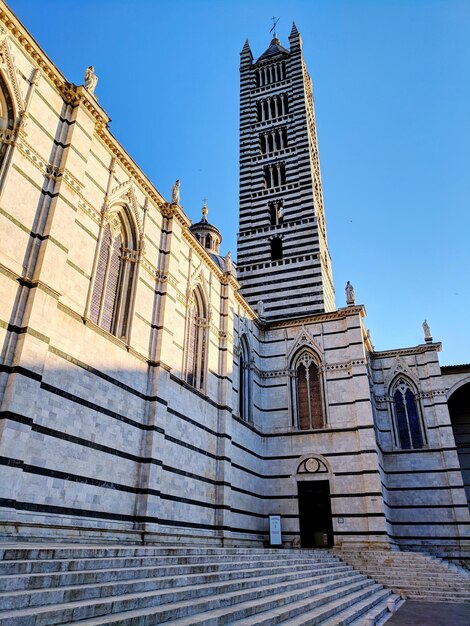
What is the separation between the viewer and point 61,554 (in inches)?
236

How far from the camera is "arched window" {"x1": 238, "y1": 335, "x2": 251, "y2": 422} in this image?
20.5 m

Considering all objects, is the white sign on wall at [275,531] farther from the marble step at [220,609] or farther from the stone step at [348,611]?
the marble step at [220,609]

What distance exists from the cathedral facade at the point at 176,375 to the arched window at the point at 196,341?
98 millimetres

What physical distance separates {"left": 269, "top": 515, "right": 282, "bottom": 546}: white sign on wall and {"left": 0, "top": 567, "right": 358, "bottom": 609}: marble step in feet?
32.8

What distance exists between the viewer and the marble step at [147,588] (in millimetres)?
4211

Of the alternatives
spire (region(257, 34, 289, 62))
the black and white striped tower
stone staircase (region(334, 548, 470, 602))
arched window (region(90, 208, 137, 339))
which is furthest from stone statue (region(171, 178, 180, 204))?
spire (region(257, 34, 289, 62))

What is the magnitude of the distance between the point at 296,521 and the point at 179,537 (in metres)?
7.95

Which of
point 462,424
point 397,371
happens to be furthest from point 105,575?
point 462,424

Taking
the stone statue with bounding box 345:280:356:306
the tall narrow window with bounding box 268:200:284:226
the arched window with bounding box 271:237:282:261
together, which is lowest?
the stone statue with bounding box 345:280:356:306

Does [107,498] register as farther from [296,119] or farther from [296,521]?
[296,119]

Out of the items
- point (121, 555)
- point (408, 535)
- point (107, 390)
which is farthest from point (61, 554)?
point (408, 535)

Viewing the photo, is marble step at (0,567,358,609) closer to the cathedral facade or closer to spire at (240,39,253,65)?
the cathedral facade

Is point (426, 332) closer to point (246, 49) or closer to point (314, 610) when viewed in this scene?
point (314, 610)

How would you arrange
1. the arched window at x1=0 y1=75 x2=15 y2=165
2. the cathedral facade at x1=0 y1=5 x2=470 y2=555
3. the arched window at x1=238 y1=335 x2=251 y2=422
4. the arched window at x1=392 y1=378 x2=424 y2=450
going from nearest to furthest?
the cathedral facade at x1=0 y1=5 x2=470 y2=555 → the arched window at x1=0 y1=75 x2=15 y2=165 → the arched window at x1=238 y1=335 x2=251 y2=422 → the arched window at x1=392 y1=378 x2=424 y2=450
